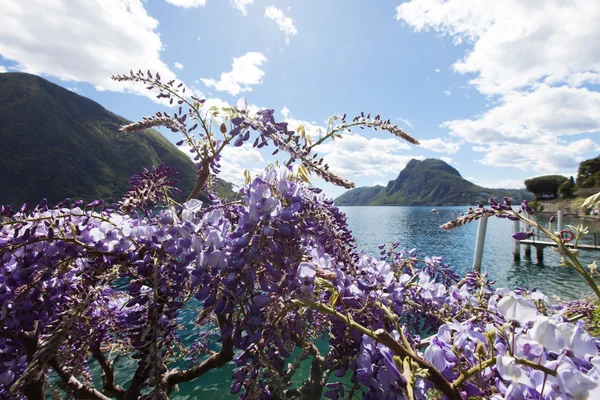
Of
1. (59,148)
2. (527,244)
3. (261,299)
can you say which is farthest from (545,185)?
(59,148)

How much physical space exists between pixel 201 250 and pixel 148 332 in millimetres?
272

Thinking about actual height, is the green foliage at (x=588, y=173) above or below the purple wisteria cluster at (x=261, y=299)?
above

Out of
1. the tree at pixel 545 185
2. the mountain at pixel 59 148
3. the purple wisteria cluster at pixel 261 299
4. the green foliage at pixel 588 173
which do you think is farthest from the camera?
A: the mountain at pixel 59 148

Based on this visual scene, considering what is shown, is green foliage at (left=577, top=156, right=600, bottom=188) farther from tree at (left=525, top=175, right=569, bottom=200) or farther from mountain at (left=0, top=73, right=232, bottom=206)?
mountain at (left=0, top=73, right=232, bottom=206)

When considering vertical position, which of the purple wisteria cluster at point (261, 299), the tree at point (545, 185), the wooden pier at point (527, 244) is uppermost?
the tree at point (545, 185)

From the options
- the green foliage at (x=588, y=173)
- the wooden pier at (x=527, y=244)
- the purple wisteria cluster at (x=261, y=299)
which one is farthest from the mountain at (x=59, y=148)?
the green foliage at (x=588, y=173)

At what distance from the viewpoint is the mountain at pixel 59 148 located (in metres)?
86.6

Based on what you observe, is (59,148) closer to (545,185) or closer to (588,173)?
(588,173)

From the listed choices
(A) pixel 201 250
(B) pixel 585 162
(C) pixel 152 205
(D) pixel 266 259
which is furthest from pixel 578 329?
(B) pixel 585 162

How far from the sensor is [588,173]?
228 ft

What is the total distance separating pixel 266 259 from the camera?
1055 mm

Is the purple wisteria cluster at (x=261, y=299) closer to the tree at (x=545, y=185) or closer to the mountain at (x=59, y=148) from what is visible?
the mountain at (x=59, y=148)

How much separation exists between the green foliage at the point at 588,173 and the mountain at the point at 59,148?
86733 millimetres

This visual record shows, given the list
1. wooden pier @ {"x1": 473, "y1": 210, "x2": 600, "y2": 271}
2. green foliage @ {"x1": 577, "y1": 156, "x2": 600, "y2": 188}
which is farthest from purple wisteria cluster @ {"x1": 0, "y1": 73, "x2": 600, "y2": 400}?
green foliage @ {"x1": 577, "y1": 156, "x2": 600, "y2": 188}
